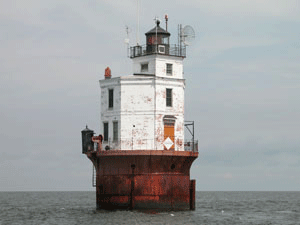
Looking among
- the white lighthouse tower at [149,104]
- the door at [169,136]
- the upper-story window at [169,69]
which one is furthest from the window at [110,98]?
the upper-story window at [169,69]

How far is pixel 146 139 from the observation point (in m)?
55.4

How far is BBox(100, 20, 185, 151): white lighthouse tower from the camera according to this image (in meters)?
55.6

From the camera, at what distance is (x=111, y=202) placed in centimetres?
5547

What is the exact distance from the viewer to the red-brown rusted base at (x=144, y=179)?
54.1 metres

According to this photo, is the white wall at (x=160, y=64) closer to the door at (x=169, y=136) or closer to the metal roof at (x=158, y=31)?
the metal roof at (x=158, y=31)

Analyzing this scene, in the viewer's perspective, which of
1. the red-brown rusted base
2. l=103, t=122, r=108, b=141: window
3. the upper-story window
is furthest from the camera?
the upper-story window

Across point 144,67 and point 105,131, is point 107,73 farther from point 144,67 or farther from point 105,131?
point 105,131

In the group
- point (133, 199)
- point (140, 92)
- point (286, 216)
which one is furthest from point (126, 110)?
point (286, 216)

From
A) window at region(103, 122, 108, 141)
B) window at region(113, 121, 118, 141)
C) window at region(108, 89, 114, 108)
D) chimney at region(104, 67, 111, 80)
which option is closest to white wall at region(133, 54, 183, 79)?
chimney at region(104, 67, 111, 80)

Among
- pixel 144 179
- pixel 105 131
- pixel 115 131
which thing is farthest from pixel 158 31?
pixel 144 179

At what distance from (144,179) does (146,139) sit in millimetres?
3268

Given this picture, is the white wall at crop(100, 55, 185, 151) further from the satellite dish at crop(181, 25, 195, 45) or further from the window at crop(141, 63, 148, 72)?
the satellite dish at crop(181, 25, 195, 45)

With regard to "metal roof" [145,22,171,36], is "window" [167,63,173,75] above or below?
below

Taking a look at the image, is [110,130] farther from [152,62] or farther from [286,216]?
[286,216]
